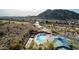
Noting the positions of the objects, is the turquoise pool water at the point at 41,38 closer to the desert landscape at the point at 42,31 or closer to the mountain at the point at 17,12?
the desert landscape at the point at 42,31

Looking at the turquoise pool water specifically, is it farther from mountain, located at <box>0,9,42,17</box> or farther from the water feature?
mountain, located at <box>0,9,42,17</box>

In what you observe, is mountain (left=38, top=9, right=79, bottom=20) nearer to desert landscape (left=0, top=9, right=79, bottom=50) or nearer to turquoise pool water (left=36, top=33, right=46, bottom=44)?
desert landscape (left=0, top=9, right=79, bottom=50)

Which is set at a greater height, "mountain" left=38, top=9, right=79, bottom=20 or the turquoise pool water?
"mountain" left=38, top=9, right=79, bottom=20

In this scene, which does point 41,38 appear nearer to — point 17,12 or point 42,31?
point 42,31

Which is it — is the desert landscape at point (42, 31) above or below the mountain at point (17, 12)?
below

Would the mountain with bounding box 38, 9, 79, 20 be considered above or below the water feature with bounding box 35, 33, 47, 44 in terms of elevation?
above

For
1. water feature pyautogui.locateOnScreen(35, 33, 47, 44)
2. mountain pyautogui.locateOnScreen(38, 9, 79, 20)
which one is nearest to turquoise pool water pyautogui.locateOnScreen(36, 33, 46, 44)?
water feature pyautogui.locateOnScreen(35, 33, 47, 44)

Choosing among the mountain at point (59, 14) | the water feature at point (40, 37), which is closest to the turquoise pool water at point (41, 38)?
the water feature at point (40, 37)

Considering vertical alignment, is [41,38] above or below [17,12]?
below

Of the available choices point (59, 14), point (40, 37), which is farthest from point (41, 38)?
point (59, 14)
